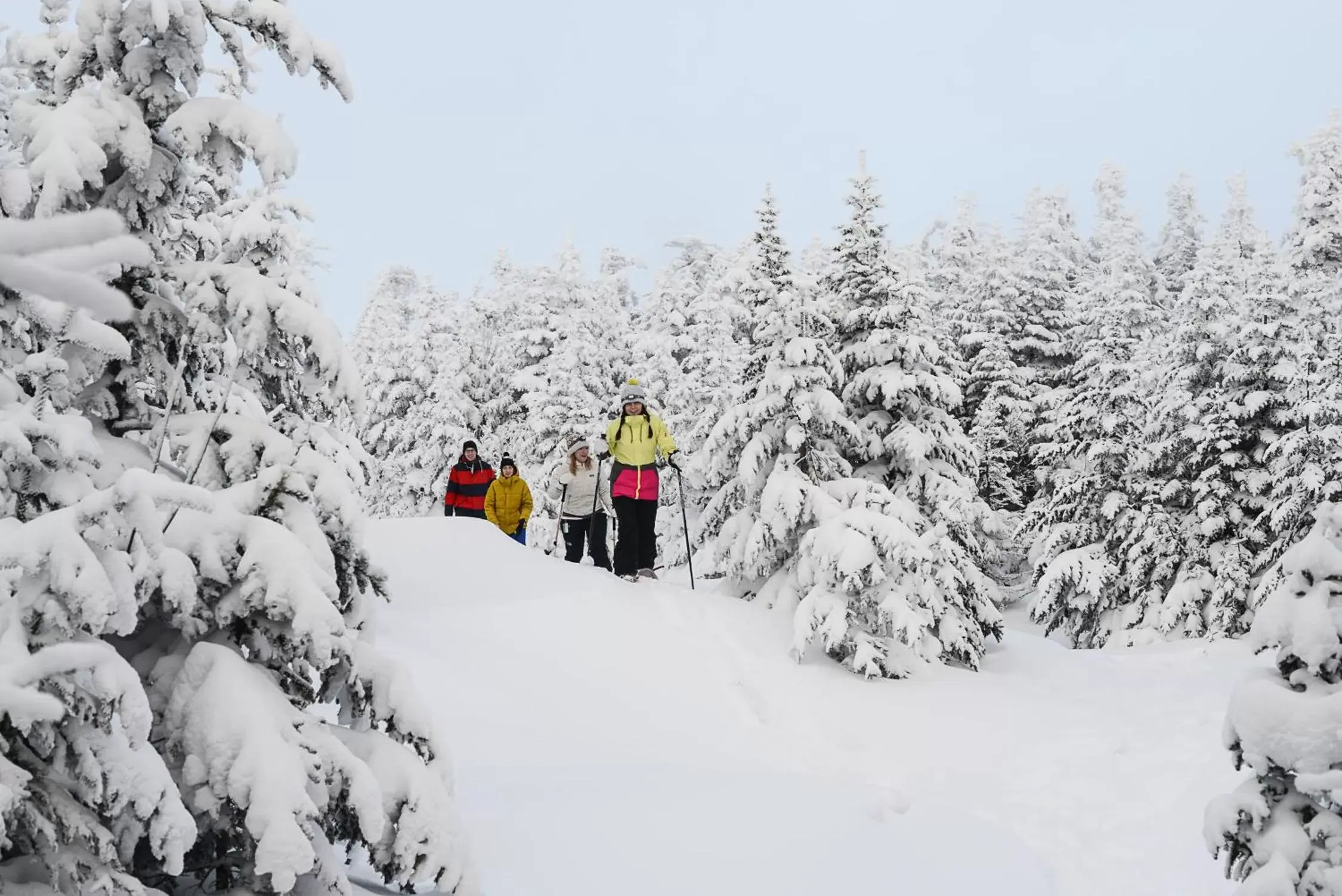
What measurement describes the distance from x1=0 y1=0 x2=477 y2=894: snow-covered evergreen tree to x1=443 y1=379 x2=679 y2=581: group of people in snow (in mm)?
8357

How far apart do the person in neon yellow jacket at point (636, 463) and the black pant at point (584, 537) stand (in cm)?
124

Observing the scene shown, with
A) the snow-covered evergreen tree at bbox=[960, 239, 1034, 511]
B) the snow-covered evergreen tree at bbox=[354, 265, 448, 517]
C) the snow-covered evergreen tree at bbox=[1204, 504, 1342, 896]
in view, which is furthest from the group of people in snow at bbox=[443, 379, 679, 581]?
the snow-covered evergreen tree at bbox=[354, 265, 448, 517]

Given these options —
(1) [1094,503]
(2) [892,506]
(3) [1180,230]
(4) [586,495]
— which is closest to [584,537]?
(4) [586,495]

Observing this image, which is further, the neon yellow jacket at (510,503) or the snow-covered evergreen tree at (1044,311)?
the snow-covered evergreen tree at (1044,311)

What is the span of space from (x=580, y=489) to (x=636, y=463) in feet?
6.57

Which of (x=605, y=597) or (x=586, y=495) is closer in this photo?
(x=605, y=597)

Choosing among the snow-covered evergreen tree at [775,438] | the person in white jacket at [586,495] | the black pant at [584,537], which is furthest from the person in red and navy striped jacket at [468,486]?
the snow-covered evergreen tree at [775,438]

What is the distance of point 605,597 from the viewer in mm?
Answer: 11969

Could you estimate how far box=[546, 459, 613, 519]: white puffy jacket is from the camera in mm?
14516

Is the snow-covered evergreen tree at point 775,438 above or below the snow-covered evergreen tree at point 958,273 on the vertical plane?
below

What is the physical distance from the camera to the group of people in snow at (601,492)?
12914 mm

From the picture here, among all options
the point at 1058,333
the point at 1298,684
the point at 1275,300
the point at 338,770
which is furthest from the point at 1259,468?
the point at 338,770

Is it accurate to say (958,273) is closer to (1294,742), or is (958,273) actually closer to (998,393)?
(998,393)

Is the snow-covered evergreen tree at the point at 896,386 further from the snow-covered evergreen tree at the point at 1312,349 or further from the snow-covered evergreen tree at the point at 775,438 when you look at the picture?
the snow-covered evergreen tree at the point at 1312,349
